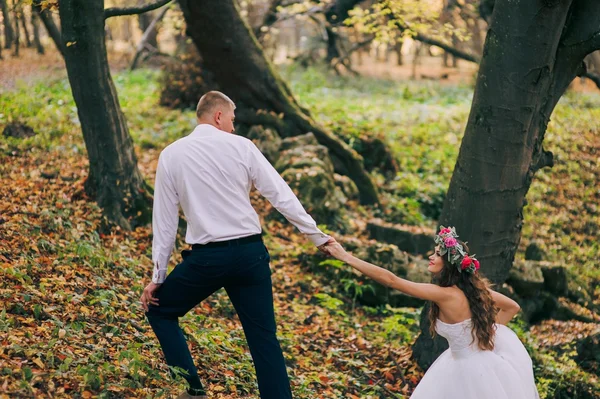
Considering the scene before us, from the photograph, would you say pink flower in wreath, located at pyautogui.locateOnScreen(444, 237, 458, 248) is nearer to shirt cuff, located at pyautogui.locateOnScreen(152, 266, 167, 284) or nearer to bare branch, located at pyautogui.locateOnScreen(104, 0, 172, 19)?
shirt cuff, located at pyautogui.locateOnScreen(152, 266, 167, 284)

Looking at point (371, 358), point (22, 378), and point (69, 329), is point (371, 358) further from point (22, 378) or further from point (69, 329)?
point (22, 378)

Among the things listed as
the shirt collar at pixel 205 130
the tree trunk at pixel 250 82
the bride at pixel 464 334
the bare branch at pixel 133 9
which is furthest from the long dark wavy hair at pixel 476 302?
Result: the tree trunk at pixel 250 82

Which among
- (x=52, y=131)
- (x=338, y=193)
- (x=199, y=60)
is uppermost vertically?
(x=199, y=60)

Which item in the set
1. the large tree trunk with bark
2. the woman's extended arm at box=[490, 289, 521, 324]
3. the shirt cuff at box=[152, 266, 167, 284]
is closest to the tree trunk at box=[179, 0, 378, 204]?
the large tree trunk with bark

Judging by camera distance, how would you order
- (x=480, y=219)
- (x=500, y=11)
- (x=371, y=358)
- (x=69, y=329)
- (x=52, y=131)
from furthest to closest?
(x=52, y=131) → (x=371, y=358) → (x=480, y=219) → (x=500, y=11) → (x=69, y=329)

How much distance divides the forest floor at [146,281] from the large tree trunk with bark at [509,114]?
1.23 meters

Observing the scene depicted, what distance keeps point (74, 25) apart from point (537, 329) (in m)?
7.04

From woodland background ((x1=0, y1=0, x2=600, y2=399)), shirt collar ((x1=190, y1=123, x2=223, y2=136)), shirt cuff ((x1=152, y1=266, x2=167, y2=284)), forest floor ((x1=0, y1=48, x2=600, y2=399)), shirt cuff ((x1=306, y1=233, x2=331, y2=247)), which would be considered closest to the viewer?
shirt cuff ((x1=152, y1=266, x2=167, y2=284))

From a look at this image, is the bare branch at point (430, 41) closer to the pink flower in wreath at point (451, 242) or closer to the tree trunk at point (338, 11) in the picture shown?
the tree trunk at point (338, 11)

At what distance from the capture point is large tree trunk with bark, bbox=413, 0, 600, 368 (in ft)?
20.6

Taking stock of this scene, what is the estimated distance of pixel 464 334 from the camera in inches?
199

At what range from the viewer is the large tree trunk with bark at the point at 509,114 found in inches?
247

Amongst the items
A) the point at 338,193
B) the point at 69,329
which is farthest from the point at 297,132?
the point at 69,329

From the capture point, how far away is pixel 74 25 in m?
7.61
